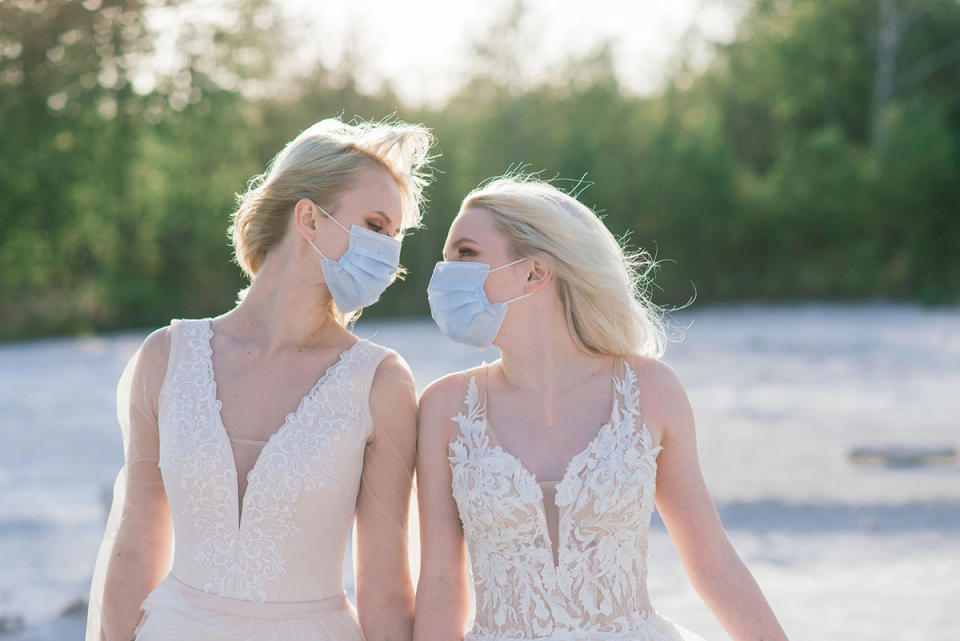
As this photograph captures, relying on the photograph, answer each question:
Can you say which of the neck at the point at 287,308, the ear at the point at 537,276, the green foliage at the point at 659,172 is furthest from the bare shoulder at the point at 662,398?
the green foliage at the point at 659,172

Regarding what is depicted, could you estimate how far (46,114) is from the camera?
8984mm

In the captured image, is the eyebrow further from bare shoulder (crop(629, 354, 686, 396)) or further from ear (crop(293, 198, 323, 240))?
bare shoulder (crop(629, 354, 686, 396))

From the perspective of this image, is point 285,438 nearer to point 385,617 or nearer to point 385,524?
point 385,524

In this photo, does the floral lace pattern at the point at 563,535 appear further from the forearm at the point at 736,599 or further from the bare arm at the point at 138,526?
the bare arm at the point at 138,526

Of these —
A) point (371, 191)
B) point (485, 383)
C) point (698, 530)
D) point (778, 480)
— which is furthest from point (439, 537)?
point (778, 480)

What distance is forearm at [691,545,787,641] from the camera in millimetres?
2635

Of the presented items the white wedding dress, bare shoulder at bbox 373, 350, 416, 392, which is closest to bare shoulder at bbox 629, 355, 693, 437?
bare shoulder at bbox 373, 350, 416, 392

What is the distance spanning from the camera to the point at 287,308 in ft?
9.33

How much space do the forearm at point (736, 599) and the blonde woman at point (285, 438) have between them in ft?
2.34

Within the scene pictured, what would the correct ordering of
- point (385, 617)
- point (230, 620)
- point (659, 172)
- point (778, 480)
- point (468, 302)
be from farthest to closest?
1. point (659, 172)
2. point (778, 480)
3. point (468, 302)
4. point (385, 617)
5. point (230, 620)

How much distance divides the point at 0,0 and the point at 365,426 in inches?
107

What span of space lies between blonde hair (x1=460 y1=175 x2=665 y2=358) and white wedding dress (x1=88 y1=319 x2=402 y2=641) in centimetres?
54

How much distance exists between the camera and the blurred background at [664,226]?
718cm

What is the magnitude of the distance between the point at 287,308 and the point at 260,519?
→ 0.54 m
